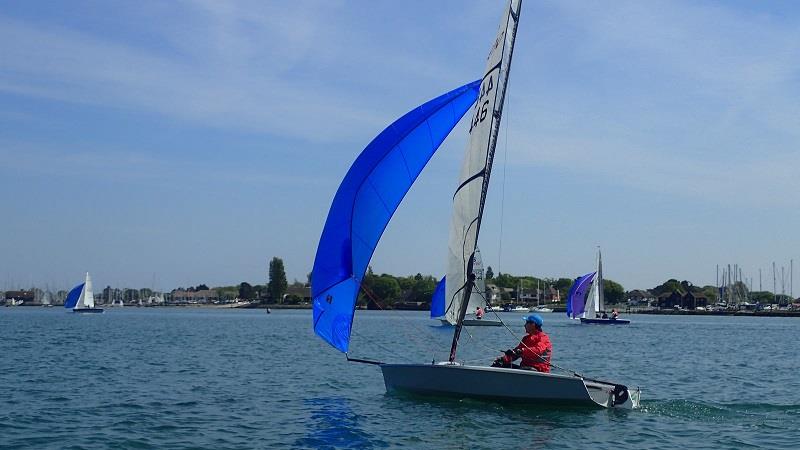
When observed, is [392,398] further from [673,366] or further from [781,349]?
[781,349]

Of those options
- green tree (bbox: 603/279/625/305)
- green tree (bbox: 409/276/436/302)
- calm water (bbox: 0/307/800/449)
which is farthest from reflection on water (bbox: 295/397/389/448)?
green tree (bbox: 603/279/625/305)

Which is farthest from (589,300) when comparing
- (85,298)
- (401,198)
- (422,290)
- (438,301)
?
(422,290)

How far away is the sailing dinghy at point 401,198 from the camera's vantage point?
1964 centimetres

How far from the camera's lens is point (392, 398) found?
838 inches

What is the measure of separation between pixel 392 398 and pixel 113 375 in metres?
9.96

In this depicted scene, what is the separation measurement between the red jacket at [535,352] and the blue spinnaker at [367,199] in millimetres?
3792

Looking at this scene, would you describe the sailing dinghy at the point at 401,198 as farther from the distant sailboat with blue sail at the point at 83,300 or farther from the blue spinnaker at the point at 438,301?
the distant sailboat with blue sail at the point at 83,300

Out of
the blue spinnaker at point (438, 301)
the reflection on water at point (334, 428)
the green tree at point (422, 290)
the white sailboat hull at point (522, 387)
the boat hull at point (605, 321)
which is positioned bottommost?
the reflection on water at point (334, 428)

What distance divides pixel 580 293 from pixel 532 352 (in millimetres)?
65290

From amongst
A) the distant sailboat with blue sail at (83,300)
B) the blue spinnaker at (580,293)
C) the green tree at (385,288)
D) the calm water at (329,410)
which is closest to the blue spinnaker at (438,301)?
the blue spinnaker at (580,293)

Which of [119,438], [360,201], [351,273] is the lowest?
[119,438]

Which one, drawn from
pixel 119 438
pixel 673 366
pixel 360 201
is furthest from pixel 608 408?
pixel 673 366

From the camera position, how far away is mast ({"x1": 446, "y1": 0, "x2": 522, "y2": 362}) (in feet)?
64.2

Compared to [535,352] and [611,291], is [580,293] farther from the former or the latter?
[611,291]
